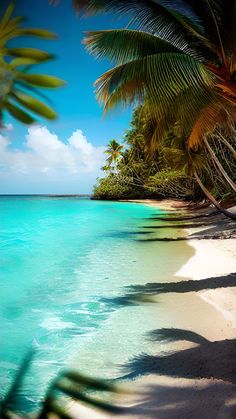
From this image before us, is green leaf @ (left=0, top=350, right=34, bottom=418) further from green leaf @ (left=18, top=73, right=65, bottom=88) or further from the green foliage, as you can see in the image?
→ the green foliage

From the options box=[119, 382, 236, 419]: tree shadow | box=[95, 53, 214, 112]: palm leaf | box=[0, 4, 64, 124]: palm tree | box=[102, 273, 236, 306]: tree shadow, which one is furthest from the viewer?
box=[102, 273, 236, 306]: tree shadow

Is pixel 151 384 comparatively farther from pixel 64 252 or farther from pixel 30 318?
pixel 64 252

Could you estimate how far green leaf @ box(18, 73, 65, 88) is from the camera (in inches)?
18.5

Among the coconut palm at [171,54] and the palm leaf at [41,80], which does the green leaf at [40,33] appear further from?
the coconut palm at [171,54]

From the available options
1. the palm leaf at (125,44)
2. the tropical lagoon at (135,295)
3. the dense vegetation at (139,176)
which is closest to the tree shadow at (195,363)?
the tropical lagoon at (135,295)

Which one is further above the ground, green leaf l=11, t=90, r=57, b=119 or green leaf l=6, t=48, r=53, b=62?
green leaf l=6, t=48, r=53, b=62

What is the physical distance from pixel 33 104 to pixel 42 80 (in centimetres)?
4

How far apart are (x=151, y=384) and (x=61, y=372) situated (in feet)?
3.09

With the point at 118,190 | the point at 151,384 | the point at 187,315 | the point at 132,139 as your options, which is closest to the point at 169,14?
the point at 187,315

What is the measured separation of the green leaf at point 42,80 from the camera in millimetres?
469

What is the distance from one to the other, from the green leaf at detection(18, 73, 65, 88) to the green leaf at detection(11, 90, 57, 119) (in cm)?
2

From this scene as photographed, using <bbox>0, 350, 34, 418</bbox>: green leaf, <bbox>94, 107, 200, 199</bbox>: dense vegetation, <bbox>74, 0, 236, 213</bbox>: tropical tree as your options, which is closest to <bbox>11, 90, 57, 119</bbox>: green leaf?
<bbox>0, 350, 34, 418</bbox>: green leaf

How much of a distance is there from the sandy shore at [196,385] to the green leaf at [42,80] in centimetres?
243

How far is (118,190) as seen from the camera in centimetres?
5222
